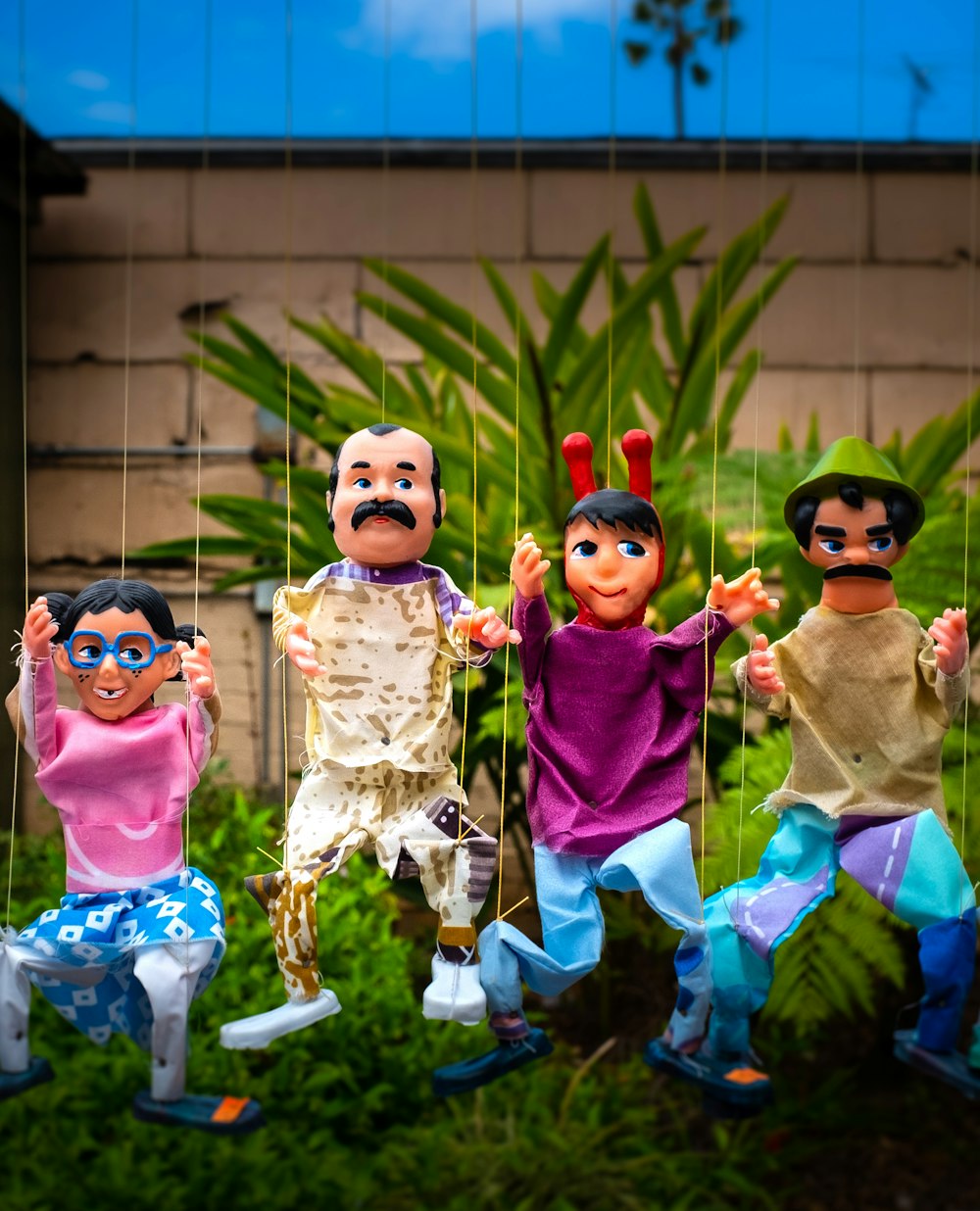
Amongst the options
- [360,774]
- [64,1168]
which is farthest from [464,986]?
[64,1168]

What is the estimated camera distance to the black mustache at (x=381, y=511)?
182cm

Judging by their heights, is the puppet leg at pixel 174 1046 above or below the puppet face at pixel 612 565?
below

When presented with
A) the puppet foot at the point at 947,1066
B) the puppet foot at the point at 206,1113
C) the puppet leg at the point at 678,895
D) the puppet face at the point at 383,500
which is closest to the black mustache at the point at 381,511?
the puppet face at the point at 383,500

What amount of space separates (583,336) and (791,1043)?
140 centimetres

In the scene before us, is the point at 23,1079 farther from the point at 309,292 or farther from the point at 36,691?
the point at 309,292

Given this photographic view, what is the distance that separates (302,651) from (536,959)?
0.47 metres

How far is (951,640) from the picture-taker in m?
1.73

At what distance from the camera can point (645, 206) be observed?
2770 millimetres

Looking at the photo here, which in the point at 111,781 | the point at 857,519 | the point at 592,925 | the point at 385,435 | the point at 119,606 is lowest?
the point at 592,925

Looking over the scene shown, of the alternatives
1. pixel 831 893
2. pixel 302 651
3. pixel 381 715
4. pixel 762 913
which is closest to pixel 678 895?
pixel 762 913

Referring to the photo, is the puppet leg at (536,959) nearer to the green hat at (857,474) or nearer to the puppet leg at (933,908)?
the puppet leg at (933,908)

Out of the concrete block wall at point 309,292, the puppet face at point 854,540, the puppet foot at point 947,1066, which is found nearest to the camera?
the puppet foot at point 947,1066

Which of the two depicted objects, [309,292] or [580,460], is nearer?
[580,460]

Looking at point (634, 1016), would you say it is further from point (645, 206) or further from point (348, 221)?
point (348, 221)
